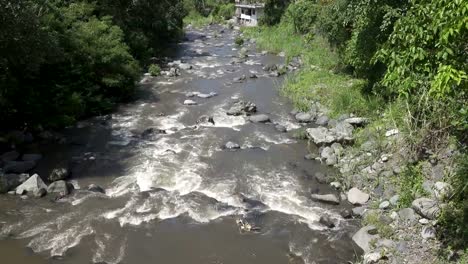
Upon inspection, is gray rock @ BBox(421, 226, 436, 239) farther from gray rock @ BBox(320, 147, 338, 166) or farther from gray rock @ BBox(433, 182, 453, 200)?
gray rock @ BBox(320, 147, 338, 166)

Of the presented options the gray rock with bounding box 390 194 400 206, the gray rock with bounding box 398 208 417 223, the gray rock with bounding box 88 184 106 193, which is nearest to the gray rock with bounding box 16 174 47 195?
the gray rock with bounding box 88 184 106 193

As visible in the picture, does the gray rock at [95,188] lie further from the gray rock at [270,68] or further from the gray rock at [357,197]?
the gray rock at [270,68]

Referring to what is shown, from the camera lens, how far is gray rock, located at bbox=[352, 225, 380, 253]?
992 cm

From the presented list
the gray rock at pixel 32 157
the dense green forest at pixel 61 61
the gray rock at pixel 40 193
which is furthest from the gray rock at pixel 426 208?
the dense green forest at pixel 61 61

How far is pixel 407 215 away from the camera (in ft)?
33.0

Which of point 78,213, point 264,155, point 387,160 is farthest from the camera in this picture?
point 264,155

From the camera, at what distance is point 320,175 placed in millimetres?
13555

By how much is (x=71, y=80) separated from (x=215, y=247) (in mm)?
12434

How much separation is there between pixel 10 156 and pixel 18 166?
3.01 ft

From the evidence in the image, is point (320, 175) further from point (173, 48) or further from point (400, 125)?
point (173, 48)

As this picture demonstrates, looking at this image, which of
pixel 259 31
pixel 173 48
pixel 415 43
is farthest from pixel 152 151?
pixel 259 31

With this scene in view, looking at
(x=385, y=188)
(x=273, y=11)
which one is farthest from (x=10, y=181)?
(x=273, y=11)

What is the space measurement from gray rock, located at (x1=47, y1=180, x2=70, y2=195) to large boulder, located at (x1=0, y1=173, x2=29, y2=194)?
3.11 feet

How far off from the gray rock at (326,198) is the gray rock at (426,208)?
2.45 meters
